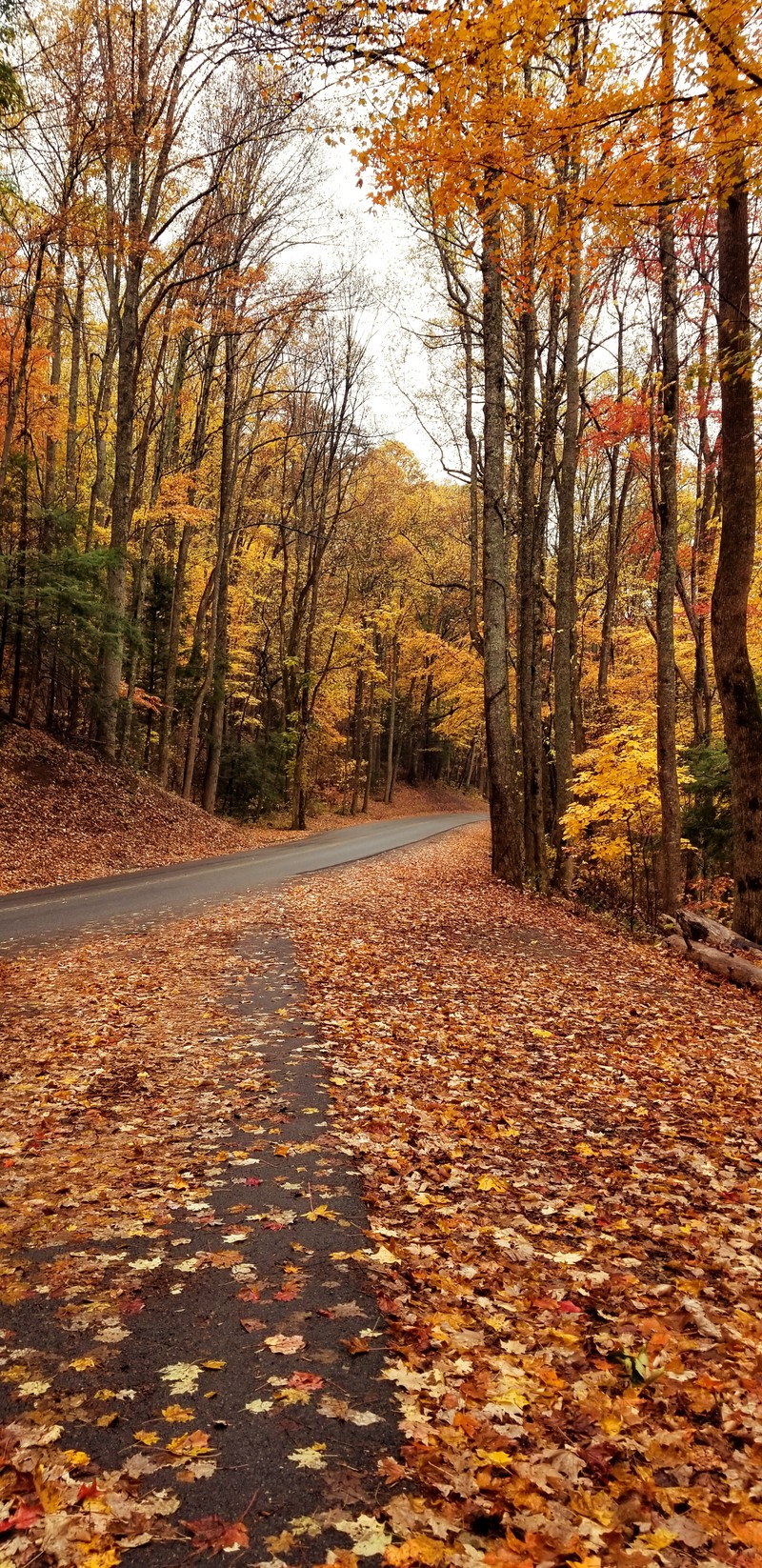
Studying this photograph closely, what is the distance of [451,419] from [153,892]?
15740 millimetres

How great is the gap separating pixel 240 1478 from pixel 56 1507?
20.2 inches

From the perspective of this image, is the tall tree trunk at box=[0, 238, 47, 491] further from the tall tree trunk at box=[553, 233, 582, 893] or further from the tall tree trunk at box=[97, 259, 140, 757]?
the tall tree trunk at box=[553, 233, 582, 893]

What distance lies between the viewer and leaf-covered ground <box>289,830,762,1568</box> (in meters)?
2.34

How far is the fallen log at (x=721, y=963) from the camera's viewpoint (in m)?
9.63

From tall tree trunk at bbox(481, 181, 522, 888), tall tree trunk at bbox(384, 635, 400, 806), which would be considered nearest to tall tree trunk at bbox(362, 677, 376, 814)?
tall tree trunk at bbox(384, 635, 400, 806)

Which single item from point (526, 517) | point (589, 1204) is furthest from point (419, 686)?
point (589, 1204)

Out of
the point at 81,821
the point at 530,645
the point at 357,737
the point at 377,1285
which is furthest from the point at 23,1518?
the point at 357,737

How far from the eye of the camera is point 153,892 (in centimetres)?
1289

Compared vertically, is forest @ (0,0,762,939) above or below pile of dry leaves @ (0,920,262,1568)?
above

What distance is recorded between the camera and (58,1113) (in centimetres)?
493

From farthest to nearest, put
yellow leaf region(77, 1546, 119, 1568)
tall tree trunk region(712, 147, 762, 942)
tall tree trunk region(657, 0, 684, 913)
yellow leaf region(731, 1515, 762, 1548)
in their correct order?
tall tree trunk region(657, 0, 684, 913), tall tree trunk region(712, 147, 762, 942), yellow leaf region(731, 1515, 762, 1548), yellow leaf region(77, 1546, 119, 1568)

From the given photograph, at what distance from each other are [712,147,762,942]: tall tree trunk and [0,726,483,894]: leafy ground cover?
1058 cm

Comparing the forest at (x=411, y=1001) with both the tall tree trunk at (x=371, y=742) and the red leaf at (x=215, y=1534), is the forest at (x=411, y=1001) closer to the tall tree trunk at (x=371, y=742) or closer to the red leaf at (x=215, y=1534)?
the red leaf at (x=215, y=1534)

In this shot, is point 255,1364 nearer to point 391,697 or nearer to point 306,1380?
point 306,1380
